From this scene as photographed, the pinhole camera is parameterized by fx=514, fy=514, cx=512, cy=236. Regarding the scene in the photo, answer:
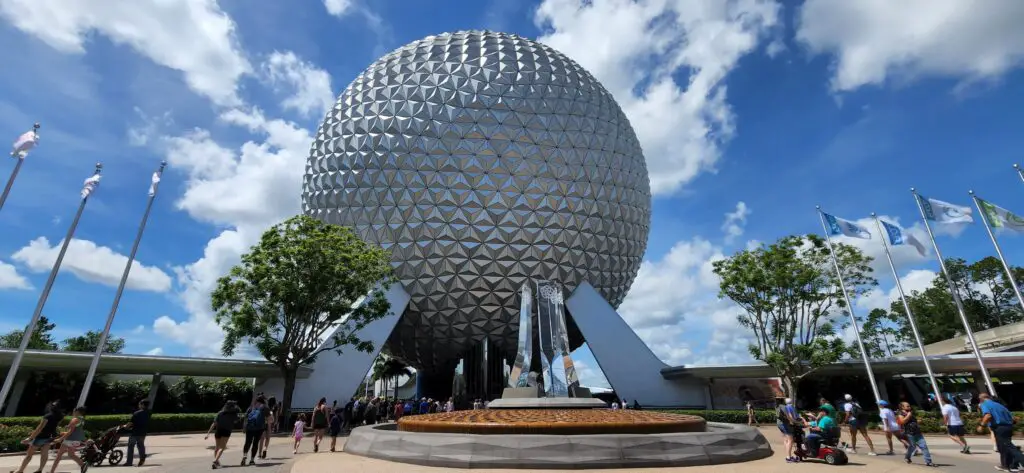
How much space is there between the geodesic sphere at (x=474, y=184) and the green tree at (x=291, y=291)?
4696 mm

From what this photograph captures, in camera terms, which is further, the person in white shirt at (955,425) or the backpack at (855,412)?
the backpack at (855,412)

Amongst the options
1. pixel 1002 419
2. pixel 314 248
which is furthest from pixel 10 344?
pixel 1002 419

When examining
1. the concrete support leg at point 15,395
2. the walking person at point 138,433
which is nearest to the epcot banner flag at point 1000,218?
the walking person at point 138,433

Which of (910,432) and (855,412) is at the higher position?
(855,412)

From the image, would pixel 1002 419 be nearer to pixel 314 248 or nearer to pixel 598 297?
pixel 598 297

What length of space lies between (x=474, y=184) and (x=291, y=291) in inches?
378

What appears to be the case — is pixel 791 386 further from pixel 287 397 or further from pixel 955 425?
pixel 287 397

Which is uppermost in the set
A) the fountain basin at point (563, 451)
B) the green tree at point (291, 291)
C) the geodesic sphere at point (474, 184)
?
the geodesic sphere at point (474, 184)

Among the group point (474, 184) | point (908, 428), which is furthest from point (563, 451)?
point (474, 184)

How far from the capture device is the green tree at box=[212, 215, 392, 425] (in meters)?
19.5

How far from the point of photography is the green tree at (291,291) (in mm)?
19500

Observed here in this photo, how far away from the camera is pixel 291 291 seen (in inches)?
770

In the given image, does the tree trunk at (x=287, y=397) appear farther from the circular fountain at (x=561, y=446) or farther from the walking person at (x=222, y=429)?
the circular fountain at (x=561, y=446)

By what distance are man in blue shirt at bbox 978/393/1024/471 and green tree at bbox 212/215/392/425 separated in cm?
1870
